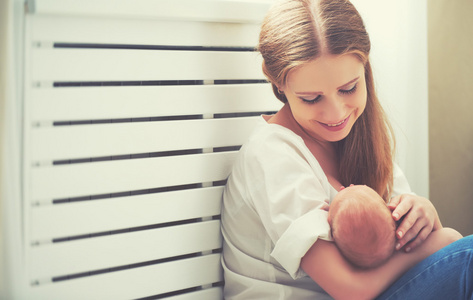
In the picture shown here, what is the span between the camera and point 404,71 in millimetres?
1420

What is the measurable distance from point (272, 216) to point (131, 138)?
0.34 metres

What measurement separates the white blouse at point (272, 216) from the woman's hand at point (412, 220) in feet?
0.44

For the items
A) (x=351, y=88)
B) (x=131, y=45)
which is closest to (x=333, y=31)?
(x=351, y=88)

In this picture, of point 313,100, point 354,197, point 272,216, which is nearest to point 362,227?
point 354,197

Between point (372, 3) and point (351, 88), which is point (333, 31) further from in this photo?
point (372, 3)

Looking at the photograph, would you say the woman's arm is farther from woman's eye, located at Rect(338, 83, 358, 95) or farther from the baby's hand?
woman's eye, located at Rect(338, 83, 358, 95)

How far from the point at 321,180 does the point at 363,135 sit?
0.70 feet

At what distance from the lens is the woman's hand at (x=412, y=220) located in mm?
875

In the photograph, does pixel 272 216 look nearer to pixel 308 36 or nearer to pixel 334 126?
pixel 334 126

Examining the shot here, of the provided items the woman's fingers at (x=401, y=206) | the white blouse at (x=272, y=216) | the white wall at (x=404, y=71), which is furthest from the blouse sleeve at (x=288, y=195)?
the white wall at (x=404, y=71)

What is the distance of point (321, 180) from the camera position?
96 centimetres

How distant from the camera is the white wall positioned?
1386 millimetres

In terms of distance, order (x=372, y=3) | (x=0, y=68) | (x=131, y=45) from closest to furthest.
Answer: (x=0, y=68), (x=131, y=45), (x=372, y=3)

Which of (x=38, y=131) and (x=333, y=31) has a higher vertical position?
(x=333, y=31)
